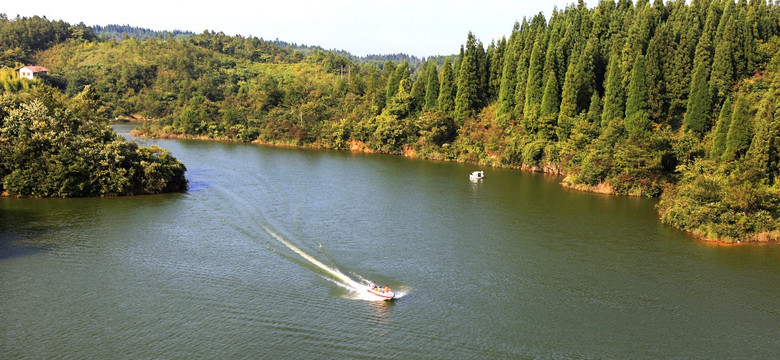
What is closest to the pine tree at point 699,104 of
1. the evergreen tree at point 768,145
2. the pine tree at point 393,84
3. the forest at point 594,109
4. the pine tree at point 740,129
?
the forest at point 594,109

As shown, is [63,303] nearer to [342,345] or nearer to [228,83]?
[342,345]

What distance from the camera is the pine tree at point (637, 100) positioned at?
46.7 m

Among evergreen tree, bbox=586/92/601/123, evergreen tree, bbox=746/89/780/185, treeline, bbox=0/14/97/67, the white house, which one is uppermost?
treeline, bbox=0/14/97/67

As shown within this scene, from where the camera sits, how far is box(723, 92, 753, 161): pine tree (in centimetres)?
3606

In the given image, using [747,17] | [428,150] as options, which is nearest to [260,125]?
[428,150]

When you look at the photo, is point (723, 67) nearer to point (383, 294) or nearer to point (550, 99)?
point (550, 99)

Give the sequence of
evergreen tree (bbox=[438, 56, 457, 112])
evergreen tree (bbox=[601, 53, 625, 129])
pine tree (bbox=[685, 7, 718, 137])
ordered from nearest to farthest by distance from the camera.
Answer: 1. pine tree (bbox=[685, 7, 718, 137])
2. evergreen tree (bbox=[601, 53, 625, 129])
3. evergreen tree (bbox=[438, 56, 457, 112])

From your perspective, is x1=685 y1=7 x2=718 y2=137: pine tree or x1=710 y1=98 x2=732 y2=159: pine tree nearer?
x1=710 y1=98 x2=732 y2=159: pine tree

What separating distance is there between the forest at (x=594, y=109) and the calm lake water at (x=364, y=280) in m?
4.28

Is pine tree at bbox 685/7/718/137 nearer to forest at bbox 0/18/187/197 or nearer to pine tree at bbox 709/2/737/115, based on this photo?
pine tree at bbox 709/2/737/115

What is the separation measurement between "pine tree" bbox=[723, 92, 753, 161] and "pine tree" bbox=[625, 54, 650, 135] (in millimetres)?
10298

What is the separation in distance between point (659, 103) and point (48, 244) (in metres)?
46.2

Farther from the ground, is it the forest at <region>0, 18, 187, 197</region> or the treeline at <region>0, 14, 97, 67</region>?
the treeline at <region>0, 14, 97, 67</region>

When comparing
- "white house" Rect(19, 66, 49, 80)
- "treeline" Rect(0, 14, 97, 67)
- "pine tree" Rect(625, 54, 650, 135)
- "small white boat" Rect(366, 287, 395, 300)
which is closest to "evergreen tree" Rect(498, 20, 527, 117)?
"pine tree" Rect(625, 54, 650, 135)
